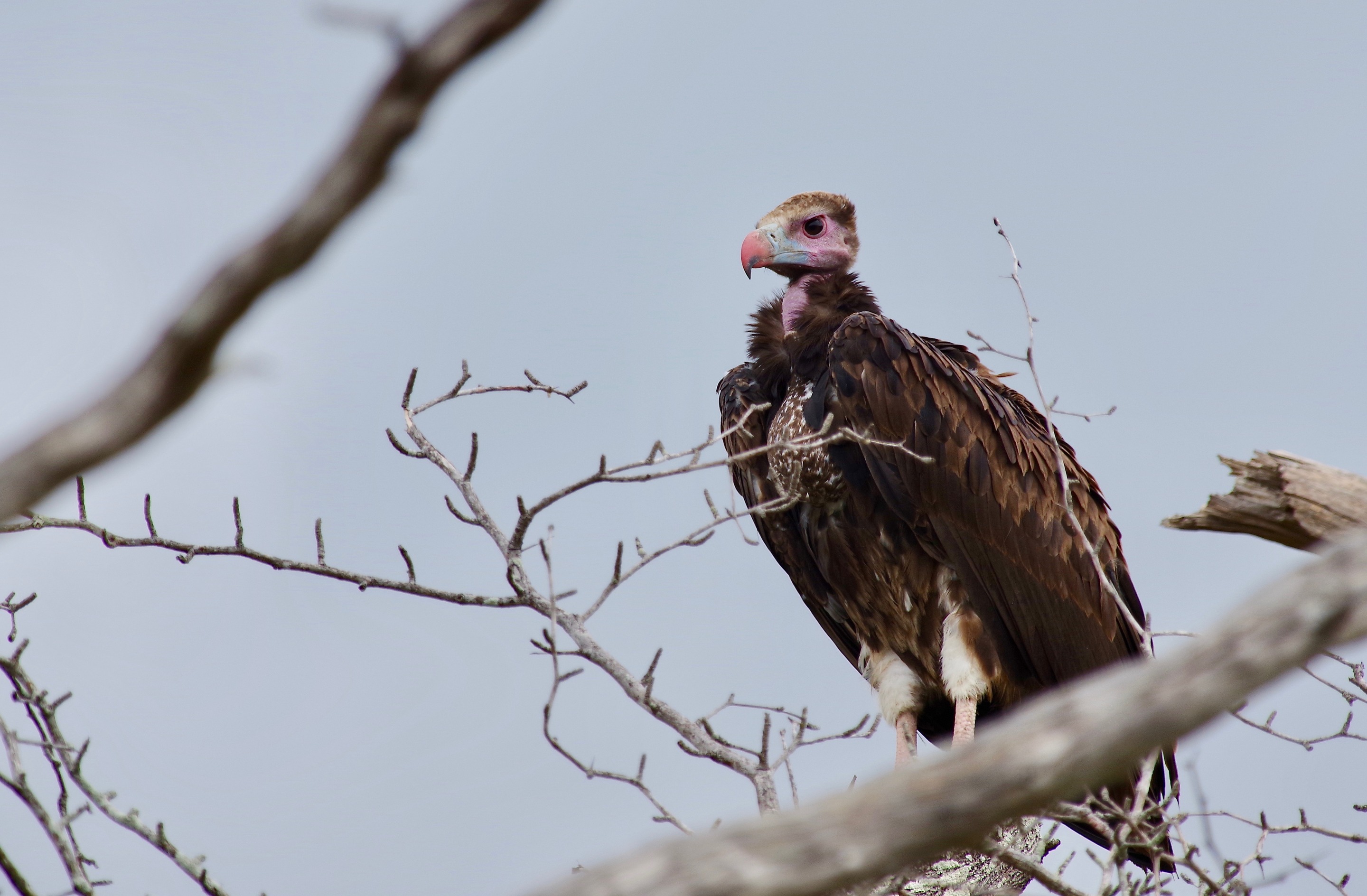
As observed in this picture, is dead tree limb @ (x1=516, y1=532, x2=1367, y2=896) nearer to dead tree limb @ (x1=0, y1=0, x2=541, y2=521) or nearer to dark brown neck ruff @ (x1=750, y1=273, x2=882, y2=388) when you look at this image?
dead tree limb @ (x1=0, y1=0, x2=541, y2=521)

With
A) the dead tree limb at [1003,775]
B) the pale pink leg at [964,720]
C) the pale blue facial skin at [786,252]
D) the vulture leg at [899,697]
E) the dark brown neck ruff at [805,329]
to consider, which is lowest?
the dead tree limb at [1003,775]

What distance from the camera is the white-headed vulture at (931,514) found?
5.04 meters

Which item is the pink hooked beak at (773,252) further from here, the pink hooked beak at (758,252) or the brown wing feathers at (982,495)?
the brown wing feathers at (982,495)

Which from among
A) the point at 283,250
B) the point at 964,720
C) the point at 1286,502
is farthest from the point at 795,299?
the point at 283,250

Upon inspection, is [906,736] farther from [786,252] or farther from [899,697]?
[786,252]

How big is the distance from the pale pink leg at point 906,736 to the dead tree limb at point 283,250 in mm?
4723

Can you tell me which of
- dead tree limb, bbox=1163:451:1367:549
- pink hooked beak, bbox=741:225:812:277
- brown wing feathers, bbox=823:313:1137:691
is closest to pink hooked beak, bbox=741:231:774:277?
pink hooked beak, bbox=741:225:812:277

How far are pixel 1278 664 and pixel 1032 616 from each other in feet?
12.6

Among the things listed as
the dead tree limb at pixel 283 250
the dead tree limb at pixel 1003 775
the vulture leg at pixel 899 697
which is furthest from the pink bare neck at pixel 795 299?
the dead tree limb at pixel 283 250

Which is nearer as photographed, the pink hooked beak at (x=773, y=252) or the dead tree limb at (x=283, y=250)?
the dead tree limb at (x=283, y=250)

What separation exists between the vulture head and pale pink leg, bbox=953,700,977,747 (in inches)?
80.6

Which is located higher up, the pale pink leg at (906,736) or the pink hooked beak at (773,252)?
the pink hooked beak at (773,252)

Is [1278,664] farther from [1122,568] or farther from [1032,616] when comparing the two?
[1122,568]

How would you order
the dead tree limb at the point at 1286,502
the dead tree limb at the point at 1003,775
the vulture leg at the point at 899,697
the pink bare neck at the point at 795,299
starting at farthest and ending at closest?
the pink bare neck at the point at 795,299
the vulture leg at the point at 899,697
the dead tree limb at the point at 1286,502
the dead tree limb at the point at 1003,775
